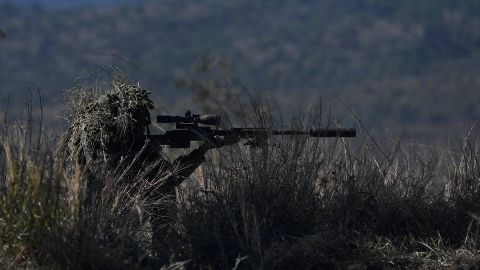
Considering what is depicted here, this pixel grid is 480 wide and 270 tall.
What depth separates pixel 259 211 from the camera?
8023 mm

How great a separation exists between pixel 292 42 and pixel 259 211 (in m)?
136

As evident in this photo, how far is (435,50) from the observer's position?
12794 cm

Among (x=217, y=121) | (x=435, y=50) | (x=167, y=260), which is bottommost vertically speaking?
(x=167, y=260)

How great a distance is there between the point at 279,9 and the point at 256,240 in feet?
552

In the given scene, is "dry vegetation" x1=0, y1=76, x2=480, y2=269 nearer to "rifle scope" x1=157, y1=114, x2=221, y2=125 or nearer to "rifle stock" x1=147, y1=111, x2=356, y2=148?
"rifle stock" x1=147, y1=111, x2=356, y2=148

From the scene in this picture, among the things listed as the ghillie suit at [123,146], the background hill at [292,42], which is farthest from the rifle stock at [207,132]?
the background hill at [292,42]

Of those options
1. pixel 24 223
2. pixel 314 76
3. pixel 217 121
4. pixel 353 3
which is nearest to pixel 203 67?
pixel 217 121

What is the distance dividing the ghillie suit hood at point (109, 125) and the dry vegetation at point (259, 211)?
219 millimetres

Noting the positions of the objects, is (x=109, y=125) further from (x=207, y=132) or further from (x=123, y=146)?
(x=207, y=132)

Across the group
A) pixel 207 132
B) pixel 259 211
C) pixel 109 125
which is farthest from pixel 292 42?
pixel 259 211

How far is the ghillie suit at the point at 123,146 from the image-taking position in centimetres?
827

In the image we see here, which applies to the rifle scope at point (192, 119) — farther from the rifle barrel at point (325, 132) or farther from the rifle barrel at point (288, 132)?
the rifle barrel at point (325, 132)

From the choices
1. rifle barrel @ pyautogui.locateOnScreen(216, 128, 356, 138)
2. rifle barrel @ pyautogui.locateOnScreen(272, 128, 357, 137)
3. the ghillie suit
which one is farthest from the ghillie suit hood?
rifle barrel @ pyautogui.locateOnScreen(272, 128, 357, 137)

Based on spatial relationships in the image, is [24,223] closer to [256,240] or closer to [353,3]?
[256,240]
